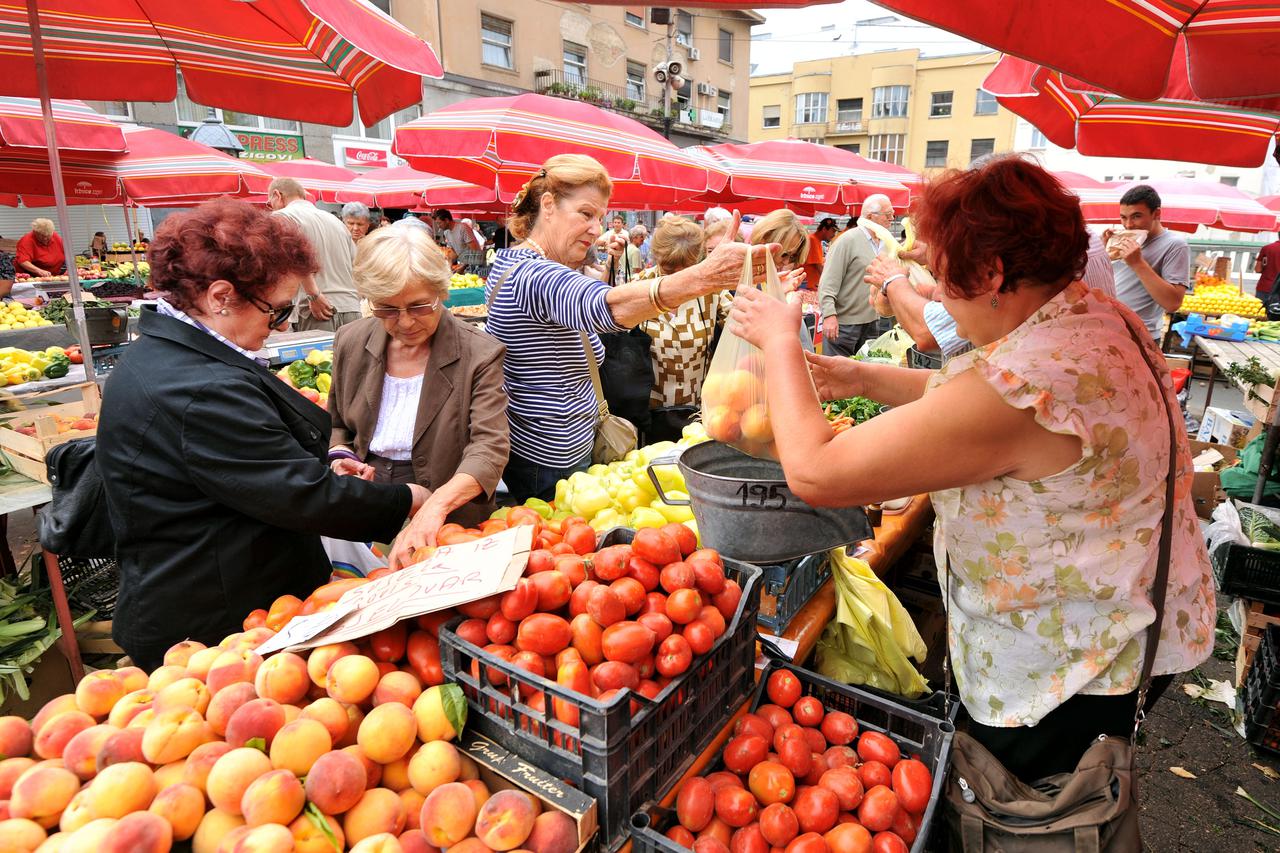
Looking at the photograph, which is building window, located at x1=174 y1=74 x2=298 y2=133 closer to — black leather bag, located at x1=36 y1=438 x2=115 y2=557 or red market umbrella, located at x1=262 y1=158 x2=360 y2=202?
red market umbrella, located at x1=262 y1=158 x2=360 y2=202

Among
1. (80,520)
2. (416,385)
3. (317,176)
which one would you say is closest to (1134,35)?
(416,385)

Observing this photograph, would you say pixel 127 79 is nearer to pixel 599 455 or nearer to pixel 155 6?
pixel 155 6

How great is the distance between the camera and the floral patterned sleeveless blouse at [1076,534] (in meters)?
1.37

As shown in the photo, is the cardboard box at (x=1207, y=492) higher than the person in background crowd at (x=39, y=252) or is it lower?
lower

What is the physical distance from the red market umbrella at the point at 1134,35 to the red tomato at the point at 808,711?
1770mm

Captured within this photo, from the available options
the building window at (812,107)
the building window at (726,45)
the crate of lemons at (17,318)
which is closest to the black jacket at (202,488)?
the crate of lemons at (17,318)

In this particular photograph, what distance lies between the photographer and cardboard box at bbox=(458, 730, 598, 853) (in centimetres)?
123

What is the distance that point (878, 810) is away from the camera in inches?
59.1

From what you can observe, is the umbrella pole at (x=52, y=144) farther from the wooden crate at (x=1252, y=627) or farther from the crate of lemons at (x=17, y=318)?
the wooden crate at (x=1252, y=627)

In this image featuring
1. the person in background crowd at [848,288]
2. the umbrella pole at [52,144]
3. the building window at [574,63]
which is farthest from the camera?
the building window at [574,63]

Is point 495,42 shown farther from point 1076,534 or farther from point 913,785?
point 913,785

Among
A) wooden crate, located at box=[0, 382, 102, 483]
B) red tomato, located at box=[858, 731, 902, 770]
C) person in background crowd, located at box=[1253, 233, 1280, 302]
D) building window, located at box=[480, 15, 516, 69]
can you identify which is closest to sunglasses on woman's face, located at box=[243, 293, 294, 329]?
wooden crate, located at box=[0, 382, 102, 483]

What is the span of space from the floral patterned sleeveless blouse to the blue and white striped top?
1367 millimetres

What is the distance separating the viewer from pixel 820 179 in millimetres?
9734
